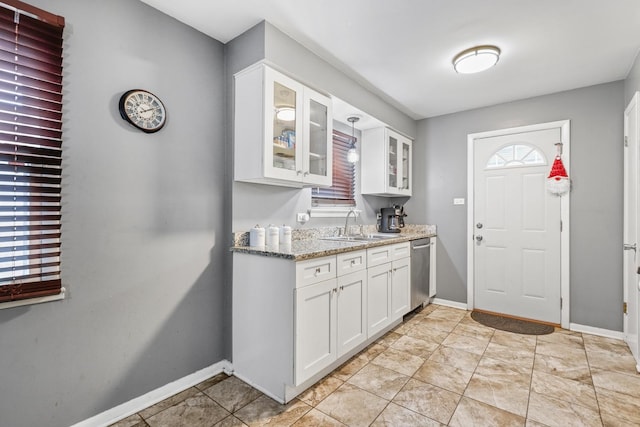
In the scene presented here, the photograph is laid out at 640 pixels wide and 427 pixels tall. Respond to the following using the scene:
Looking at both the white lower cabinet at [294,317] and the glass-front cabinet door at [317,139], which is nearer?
the white lower cabinet at [294,317]

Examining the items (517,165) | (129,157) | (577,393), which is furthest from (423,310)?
(129,157)

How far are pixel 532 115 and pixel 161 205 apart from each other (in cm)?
385

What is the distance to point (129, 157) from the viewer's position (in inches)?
72.3

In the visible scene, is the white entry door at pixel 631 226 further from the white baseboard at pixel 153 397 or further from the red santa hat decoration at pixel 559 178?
the white baseboard at pixel 153 397

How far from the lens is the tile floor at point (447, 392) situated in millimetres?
1771

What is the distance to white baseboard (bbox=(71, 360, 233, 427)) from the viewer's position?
170 cm

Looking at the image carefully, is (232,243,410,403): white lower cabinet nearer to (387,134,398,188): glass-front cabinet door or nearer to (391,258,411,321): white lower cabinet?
(391,258,411,321): white lower cabinet

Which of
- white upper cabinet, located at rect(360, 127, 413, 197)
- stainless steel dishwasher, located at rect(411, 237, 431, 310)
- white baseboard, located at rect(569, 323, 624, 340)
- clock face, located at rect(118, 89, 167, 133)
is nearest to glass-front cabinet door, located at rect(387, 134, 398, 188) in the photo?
white upper cabinet, located at rect(360, 127, 413, 197)

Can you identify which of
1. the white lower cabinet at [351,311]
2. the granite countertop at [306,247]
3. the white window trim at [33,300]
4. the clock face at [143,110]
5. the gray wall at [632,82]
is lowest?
the white lower cabinet at [351,311]

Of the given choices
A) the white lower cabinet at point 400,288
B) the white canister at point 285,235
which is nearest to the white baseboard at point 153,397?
the white canister at point 285,235

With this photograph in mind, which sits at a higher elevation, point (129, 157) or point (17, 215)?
point (129, 157)

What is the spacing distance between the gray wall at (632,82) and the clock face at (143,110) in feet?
12.0

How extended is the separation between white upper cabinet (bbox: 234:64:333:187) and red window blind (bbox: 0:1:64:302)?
101cm

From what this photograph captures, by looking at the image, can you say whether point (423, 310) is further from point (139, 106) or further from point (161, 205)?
point (139, 106)
